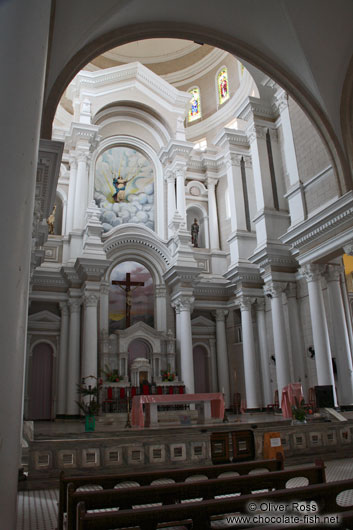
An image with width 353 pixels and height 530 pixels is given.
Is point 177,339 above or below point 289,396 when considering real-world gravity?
above

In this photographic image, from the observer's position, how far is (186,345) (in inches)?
698

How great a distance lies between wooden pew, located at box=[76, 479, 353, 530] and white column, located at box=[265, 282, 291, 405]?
37.3 feet

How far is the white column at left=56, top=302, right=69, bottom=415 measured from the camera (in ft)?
55.3

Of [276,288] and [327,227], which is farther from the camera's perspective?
[276,288]

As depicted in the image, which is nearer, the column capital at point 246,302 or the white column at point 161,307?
the column capital at point 246,302

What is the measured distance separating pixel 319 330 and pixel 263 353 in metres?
5.28

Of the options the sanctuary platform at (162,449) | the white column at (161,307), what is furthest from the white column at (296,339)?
the white column at (161,307)

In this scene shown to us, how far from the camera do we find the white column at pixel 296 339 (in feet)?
48.4

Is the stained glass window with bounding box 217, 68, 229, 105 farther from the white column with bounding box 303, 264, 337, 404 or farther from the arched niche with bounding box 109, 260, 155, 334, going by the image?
the white column with bounding box 303, 264, 337, 404

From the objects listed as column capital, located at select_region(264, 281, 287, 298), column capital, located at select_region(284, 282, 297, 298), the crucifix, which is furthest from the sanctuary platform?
the crucifix

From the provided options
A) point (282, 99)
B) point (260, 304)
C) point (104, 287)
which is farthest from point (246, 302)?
point (282, 99)

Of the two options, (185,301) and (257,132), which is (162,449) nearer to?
(185,301)

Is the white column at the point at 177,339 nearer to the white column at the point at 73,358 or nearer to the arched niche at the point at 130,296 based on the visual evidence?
the arched niche at the point at 130,296

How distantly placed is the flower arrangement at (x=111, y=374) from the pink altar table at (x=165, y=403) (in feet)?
12.7
